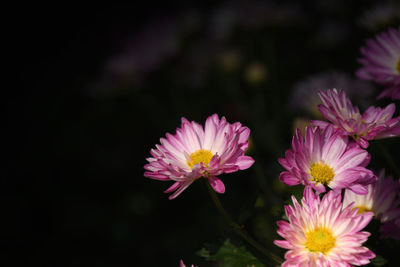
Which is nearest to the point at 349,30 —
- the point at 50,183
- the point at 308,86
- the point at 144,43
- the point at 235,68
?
the point at 235,68

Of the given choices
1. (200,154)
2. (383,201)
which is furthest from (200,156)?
(383,201)

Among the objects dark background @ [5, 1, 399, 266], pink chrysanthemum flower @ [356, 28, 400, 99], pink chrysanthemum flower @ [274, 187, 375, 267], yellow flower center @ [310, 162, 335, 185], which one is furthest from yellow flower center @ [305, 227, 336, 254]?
dark background @ [5, 1, 399, 266]

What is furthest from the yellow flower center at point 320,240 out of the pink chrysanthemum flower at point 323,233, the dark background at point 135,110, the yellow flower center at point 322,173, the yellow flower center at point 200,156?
the dark background at point 135,110

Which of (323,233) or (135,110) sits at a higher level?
(135,110)

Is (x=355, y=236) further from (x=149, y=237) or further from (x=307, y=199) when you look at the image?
(x=149, y=237)

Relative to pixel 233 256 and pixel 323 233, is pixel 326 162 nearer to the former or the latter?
pixel 323 233

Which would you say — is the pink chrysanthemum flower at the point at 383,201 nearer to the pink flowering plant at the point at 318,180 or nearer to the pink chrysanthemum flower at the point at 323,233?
the pink flowering plant at the point at 318,180
